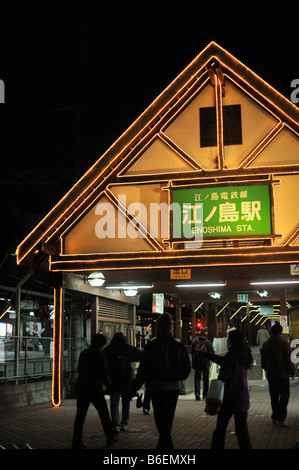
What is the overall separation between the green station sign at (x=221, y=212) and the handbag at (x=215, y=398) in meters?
7.10

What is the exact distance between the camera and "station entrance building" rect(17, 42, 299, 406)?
47.5 ft

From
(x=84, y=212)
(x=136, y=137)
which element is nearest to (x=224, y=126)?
(x=136, y=137)

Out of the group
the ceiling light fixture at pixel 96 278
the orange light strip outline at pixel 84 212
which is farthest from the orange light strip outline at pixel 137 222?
the ceiling light fixture at pixel 96 278

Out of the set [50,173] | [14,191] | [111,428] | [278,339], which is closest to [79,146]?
[50,173]

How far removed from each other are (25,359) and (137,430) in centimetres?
675

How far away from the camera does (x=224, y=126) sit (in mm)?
Result: 15406

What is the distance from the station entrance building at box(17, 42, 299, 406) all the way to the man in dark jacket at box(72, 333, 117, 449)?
5.59 metres

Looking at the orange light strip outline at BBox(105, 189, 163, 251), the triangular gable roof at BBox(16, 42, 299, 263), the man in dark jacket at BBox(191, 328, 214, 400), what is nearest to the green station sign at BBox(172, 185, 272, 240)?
the orange light strip outline at BBox(105, 189, 163, 251)

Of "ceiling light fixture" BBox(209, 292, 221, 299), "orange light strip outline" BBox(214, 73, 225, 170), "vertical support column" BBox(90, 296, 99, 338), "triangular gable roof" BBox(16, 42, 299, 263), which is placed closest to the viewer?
"orange light strip outline" BBox(214, 73, 225, 170)

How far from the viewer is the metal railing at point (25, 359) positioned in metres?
15.6

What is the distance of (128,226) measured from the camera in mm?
15164

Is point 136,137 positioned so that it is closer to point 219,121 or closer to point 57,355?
point 219,121

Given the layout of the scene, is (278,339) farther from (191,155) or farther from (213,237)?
(191,155)

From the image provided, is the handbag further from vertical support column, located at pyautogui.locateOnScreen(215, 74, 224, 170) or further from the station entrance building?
vertical support column, located at pyautogui.locateOnScreen(215, 74, 224, 170)
